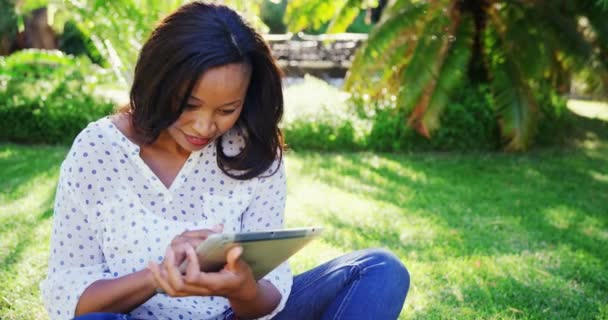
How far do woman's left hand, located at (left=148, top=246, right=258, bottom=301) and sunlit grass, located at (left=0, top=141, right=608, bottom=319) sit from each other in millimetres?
1717

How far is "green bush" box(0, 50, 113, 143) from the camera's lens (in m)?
7.58

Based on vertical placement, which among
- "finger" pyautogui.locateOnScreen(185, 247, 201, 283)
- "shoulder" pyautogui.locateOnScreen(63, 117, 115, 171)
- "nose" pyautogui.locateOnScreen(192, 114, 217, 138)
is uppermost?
"nose" pyautogui.locateOnScreen(192, 114, 217, 138)

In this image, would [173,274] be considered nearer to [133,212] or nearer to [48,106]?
[133,212]

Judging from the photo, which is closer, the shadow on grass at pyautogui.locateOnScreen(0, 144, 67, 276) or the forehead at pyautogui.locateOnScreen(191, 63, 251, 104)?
the forehead at pyautogui.locateOnScreen(191, 63, 251, 104)

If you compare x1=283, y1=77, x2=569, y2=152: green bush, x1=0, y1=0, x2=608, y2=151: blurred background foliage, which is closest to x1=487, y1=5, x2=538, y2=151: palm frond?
x1=0, y1=0, x2=608, y2=151: blurred background foliage

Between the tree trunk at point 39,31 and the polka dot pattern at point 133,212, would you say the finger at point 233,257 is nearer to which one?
the polka dot pattern at point 133,212

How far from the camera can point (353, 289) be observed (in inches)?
82.5

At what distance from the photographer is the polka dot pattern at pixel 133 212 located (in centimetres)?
188

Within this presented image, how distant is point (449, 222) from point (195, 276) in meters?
3.49

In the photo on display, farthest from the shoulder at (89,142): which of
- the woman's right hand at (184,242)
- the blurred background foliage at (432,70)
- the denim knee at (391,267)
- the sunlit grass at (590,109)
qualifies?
the sunlit grass at (590,109)

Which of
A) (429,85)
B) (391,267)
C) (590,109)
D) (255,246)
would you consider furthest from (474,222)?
(590,109)

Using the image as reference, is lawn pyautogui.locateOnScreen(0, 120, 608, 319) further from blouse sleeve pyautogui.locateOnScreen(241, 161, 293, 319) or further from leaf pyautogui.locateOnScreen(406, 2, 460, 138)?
blouse sleeve pyautogui.locateOnScreen(241, 161, 293, 319)

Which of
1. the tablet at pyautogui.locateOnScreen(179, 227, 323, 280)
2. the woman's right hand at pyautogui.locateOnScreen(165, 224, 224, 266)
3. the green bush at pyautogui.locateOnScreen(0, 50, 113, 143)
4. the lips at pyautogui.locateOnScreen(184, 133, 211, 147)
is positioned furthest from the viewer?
the green bush at pyautogui.locateOnScreen(0, 50, 113, 143)

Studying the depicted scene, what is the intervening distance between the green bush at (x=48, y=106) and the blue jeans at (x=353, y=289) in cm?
588
